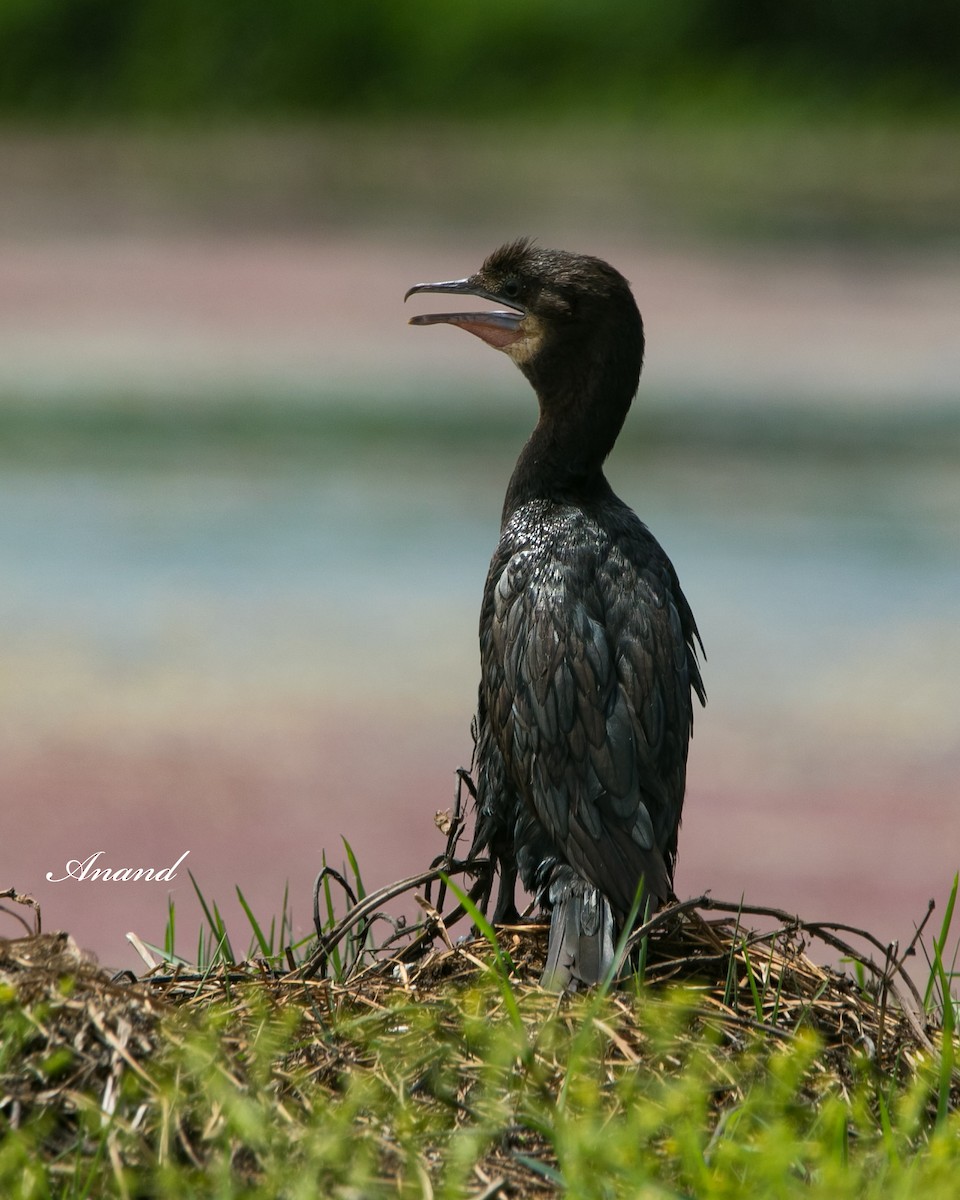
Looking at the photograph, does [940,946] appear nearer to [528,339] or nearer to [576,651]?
[576,651]

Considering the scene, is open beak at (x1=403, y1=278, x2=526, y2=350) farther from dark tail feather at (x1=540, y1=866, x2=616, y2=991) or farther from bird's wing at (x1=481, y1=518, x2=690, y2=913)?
dark tail feather at (x1=540, y1=866, x2=616, y2=991)

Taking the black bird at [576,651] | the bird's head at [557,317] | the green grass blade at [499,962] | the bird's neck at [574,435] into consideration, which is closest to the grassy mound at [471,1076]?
the green grass blade at [499,962]

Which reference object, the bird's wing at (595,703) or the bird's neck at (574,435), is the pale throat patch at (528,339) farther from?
the bird's wing at (595,703)

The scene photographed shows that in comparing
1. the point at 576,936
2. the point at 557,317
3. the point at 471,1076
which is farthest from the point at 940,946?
the point at 557,317

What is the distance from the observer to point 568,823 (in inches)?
156

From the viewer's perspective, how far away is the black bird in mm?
3918

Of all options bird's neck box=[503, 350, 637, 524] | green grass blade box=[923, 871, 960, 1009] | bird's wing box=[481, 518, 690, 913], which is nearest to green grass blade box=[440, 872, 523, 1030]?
bird's wing box=[481, 518, 690, 913]

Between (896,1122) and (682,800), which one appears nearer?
(896,1122)

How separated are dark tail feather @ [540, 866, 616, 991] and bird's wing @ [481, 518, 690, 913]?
1.5 inches

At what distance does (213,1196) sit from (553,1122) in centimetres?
53

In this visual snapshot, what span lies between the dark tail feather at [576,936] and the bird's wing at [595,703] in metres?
0.04

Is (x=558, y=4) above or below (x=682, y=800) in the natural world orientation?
above

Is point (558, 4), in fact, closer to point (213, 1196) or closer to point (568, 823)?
point (568, 823)

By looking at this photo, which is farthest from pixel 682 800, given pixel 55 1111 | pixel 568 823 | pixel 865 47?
pixel 865 47
